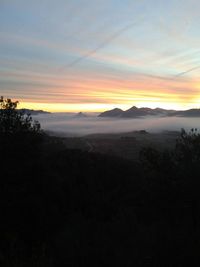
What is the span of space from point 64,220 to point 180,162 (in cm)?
1015

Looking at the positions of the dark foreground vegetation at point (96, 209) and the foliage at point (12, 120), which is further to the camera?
the foliage at point (12, 120)

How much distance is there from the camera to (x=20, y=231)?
80.7 ft

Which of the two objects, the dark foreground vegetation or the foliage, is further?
the foliage

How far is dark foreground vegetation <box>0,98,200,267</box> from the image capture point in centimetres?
1362

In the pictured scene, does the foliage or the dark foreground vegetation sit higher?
the foliage

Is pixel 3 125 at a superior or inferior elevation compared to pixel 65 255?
superior

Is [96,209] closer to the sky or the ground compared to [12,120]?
closer to the ground

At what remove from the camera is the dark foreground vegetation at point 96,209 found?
44.7 feet

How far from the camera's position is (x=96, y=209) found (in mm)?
33594

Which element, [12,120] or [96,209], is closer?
[12,120]

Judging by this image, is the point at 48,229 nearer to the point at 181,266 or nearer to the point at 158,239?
the point at 158,239

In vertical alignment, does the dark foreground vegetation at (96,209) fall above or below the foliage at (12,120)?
below

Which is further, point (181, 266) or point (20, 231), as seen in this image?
point (20, 231)

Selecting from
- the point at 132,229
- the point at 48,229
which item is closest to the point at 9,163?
the point at 48,229
